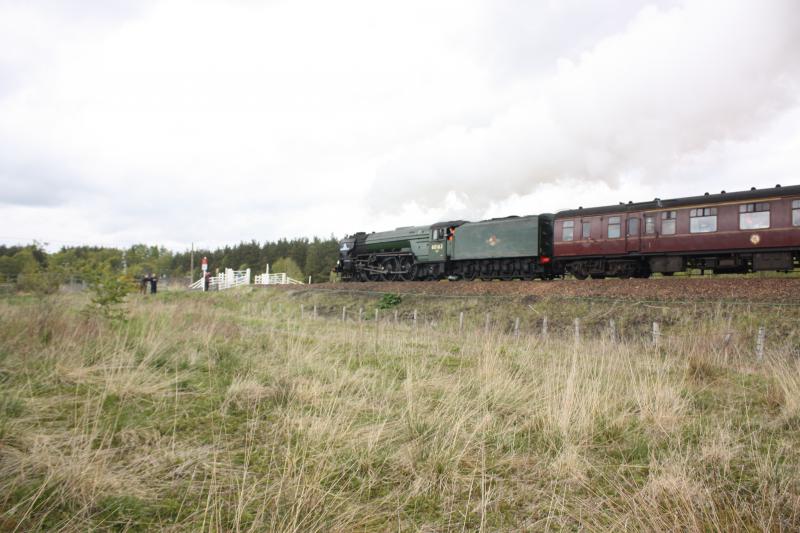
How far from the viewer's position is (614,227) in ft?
64.1

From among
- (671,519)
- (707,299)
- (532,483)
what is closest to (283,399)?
(532,483)

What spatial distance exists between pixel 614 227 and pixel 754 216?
4837 millimetres

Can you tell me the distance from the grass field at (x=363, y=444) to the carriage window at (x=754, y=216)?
39.0 ft

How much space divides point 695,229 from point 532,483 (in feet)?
58.9

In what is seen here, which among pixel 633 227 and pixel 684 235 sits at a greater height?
pixel 633 227

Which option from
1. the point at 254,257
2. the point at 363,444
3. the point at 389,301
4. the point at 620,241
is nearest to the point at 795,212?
the point at 620,241

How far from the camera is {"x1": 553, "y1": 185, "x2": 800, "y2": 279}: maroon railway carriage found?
15.7m

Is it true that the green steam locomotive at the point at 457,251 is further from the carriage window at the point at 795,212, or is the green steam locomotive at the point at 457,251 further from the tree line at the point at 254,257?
the tree line at the point at 254,257

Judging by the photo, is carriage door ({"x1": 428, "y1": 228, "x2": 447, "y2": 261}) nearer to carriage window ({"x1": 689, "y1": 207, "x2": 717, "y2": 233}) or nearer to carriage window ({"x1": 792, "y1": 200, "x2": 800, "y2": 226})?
carriage window ({"x1": 689, "y1": 207, "x2": 717, "y2": 233})

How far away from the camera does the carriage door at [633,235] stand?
1883cm

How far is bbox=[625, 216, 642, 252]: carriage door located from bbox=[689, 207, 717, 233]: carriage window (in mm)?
1873

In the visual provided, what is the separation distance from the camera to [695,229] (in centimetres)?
1741

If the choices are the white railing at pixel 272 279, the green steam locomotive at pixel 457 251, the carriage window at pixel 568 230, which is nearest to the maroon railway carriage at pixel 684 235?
the carriage window at pixel 568 230

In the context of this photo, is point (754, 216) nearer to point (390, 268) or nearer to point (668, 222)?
point (668, 222)
